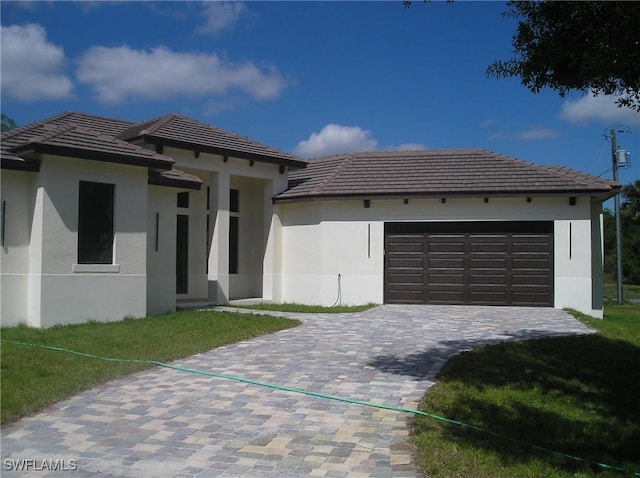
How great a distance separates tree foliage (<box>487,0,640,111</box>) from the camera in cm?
613

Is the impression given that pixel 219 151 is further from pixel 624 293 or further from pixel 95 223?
pixel 624 293

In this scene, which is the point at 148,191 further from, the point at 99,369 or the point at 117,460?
the point at 117,460

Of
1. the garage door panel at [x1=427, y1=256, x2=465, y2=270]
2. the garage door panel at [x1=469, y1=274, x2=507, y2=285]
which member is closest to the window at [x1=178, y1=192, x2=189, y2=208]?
the garage door panel at [x1=427, y1=256, x2=465, y2=270]

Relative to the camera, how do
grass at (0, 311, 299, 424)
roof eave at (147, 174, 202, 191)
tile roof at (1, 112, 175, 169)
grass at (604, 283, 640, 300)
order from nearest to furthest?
grass at (0, 311, 299, 424) < tile roof at (1, 112, 175, 169) < roof eave at (147, 174, 202, 191) < grass at (604, 283, 640, 300)

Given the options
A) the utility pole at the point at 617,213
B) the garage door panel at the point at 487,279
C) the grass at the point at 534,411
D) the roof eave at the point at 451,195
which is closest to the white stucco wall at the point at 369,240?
the roof eave at the point at 451,195

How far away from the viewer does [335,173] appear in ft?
66.6

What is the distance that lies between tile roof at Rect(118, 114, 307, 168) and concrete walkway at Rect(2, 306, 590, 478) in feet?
24.6

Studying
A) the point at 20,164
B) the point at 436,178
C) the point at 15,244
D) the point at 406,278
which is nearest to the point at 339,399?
the point at 15,244

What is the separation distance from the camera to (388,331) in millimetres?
12609

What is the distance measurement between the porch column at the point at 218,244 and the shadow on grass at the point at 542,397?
28.2ft

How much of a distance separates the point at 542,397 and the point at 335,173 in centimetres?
1376

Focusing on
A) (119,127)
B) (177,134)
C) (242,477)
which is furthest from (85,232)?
(242,477)

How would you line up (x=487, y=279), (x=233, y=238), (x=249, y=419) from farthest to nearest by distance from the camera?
1. (x=233, y=238)
2. (x=487, y=279)
3. (x=249, y=419)

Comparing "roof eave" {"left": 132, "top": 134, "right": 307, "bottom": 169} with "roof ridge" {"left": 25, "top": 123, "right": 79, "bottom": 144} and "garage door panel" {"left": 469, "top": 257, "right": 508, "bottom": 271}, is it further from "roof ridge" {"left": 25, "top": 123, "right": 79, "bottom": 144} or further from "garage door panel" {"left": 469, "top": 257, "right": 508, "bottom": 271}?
"garage door panel" {"left": 469, "top": 257, "right": 508, "bottom": 271}
